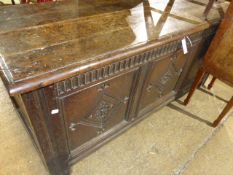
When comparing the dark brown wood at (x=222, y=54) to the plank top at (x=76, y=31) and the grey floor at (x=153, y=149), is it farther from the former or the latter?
the grey floor at (x=153, y=149)

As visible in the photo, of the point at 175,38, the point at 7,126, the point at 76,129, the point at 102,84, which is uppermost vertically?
the point at 175,38

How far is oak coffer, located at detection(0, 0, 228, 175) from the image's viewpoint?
2.42ft

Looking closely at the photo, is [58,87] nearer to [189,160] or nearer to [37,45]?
[37,45]

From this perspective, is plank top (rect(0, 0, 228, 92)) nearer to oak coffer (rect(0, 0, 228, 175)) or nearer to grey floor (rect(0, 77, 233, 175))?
oak coffer (rect(0, 0, 228, 175))

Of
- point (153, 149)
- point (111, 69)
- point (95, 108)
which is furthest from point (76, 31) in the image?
point (153, 149)

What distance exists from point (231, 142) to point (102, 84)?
127cm

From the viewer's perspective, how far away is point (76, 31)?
95cm

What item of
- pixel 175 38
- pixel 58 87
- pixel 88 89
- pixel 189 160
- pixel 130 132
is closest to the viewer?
pixel 58 87

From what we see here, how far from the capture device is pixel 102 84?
0.95 metres

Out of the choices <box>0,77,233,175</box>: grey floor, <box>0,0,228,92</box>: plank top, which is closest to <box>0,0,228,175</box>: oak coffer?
<box>0,0,228,92</box>: plank top

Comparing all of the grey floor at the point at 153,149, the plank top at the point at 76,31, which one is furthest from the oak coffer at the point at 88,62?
the grey floor at the point at 153,149

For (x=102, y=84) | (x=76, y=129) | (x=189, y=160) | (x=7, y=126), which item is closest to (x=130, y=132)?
(x=189, y=160)

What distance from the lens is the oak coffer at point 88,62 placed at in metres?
0.74

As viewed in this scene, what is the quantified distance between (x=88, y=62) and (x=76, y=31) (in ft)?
0.88
